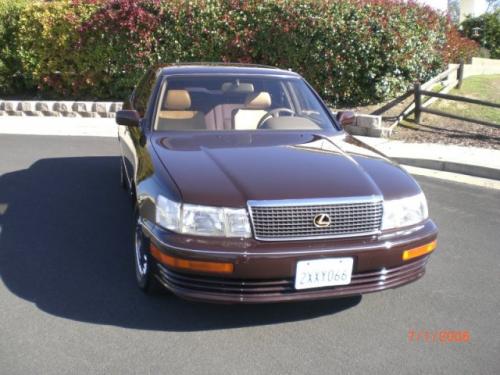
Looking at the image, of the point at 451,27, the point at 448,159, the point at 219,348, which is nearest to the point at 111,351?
the point at 219,348

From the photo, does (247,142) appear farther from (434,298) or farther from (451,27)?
(451,27)

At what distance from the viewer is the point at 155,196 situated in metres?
3.58

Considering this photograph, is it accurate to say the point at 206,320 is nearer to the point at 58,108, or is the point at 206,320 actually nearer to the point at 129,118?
the point at 129,118

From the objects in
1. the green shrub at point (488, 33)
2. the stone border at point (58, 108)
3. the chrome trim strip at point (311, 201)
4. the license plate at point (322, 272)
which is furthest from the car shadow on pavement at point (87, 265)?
the green shrub at point (488, 33)

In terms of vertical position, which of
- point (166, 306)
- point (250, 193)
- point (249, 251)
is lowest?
point (166, 306)

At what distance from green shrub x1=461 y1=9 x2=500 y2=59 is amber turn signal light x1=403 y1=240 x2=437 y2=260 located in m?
22.3

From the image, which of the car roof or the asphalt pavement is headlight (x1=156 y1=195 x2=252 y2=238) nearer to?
the asphalt pavement

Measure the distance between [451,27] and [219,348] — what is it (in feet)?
44.7

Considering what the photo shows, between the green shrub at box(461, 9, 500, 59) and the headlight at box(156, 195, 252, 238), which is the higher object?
the headlight at box(156, 195, 252, 238)

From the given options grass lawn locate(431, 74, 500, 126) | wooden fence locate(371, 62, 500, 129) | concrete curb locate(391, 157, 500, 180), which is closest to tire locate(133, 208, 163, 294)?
concrete curb locate(391, 157, 500, 180)

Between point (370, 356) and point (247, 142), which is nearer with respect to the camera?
point (370, 356)

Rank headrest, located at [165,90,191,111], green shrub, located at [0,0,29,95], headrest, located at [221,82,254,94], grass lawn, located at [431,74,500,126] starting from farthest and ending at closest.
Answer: green shrub, located at [0,0,29,95], grass lawn, located at [431,74,500,126], headrest, located at [221,82,254,94], headrest, located at [165,90,191,111]

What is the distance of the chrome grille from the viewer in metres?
3.31

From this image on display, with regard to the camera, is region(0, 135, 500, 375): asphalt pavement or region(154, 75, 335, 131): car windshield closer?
region(0, 135, 500, 375): asphalt pavement
